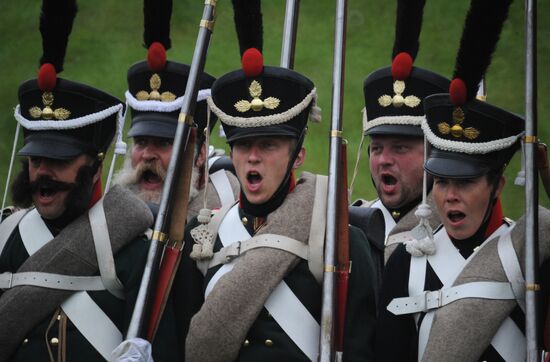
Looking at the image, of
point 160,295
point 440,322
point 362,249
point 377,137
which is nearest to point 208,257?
point 160,295

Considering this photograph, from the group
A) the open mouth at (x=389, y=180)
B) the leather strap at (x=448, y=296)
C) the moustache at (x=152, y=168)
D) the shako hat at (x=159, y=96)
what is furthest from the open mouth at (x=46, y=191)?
the open mouth at (x=389, y=180)

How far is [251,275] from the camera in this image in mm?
5270

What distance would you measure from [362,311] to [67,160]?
1.56 metres

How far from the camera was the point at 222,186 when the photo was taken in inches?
291

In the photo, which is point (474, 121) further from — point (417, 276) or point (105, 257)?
point (105, 257)

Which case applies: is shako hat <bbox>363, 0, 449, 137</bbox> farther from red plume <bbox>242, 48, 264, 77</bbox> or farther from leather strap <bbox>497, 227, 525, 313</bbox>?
leather strap <bbox>497, 227, 525, 313</bbox>

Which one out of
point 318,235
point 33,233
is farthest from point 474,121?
point 33,233

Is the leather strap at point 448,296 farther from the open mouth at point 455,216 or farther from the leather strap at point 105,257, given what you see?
the leather strap at point 105,257

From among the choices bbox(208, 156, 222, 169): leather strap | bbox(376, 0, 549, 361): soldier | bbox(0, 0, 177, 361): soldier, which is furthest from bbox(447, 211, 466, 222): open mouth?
bbox(208, 156, 222, 169): leather strap

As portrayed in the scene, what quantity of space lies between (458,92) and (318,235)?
890 mm

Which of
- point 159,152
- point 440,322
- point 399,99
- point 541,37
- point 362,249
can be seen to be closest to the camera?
point 440,322

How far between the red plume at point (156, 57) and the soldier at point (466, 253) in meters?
1.81

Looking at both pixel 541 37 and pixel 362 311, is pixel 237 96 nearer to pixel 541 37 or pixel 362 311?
pixel 362 311

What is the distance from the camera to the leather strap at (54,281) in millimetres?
5531
